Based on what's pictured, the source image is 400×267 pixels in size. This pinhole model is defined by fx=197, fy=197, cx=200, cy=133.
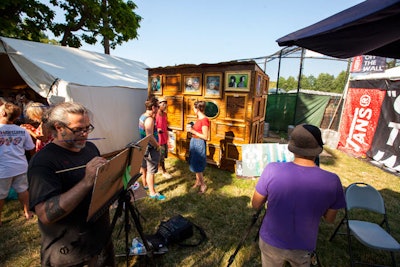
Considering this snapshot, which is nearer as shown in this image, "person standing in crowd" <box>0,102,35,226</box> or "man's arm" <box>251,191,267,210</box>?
"man's arm" <box>251,191,267,210</box>

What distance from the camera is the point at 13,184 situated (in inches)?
122

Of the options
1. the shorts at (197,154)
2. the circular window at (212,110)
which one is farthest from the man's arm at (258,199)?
the circular window at (212,110)

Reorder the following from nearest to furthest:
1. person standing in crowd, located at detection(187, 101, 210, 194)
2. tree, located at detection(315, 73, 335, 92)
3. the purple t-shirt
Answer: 1. the purple t-shirt
2. person standing in crowd, located at detection(187, 101, 210, 194)
3. tree, located at detection(315, 73, 335, 92)

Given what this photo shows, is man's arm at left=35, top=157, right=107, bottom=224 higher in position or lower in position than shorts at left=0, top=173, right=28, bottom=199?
higher

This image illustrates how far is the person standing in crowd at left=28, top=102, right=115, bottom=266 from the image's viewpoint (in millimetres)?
1242

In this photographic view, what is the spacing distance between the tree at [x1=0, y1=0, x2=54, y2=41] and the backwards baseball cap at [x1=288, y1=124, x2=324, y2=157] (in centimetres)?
1082

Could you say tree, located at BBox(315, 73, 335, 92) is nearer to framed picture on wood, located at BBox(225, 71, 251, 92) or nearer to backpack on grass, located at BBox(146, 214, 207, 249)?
framed picture on wood, located at BBox(225, 71, 251, 92)

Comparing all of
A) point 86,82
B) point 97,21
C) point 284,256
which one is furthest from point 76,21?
point 284,256

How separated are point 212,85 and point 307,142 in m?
4.24

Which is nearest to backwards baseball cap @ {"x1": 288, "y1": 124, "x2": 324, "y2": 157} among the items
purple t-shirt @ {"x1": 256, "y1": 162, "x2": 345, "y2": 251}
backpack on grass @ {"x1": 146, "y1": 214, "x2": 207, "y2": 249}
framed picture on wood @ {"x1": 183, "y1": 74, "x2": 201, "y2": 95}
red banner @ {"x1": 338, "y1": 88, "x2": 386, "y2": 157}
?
purple t-shirt @ {"x1": 256, "y1": 162, "x2": 345, "y2": 251}

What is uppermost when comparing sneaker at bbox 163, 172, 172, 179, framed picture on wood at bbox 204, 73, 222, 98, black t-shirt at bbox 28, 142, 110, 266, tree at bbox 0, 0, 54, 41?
tree at bbox 0, 0, 54, 41

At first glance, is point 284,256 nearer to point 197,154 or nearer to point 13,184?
point 197,154

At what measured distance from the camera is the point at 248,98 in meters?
5.03

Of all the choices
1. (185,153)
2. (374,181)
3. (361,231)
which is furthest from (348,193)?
(185,153)
